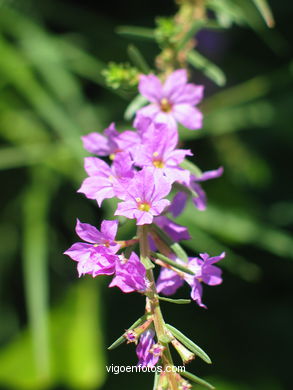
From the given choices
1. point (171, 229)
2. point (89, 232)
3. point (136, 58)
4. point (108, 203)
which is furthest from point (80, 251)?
point (108, 203)

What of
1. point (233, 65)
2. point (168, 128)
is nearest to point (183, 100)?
point (168, 128)

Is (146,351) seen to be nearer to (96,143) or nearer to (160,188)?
(160,188)

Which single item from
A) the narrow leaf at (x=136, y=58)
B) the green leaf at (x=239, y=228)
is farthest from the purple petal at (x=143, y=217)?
the green leaf at (x=239, y=228)

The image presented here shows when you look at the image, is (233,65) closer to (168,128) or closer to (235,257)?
(235,257)

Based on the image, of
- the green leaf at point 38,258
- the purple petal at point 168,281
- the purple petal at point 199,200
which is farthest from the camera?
the green leaf at point 38,258

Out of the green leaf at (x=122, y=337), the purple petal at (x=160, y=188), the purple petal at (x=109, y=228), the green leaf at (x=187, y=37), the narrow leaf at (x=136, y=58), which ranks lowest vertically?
the green leaf at (x=122, y=337)

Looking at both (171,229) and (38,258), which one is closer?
(171,229)

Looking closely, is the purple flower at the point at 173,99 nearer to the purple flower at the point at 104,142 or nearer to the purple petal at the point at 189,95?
the purple petal at the point at 189,95
